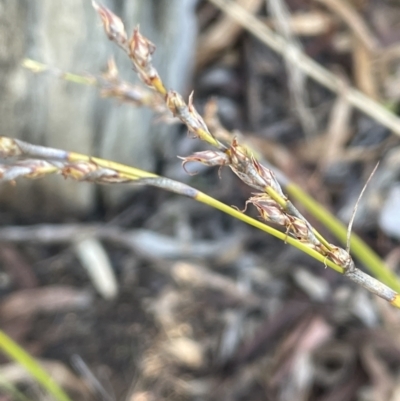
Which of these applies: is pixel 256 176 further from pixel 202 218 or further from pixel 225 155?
pixel 202 218

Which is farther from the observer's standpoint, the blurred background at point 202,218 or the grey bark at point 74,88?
the blurred background at point 202,218

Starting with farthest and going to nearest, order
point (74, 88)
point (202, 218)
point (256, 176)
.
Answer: point (202, 218) → point (74, 88) → point (256, 176)

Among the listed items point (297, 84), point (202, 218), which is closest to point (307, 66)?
point (297, 84)

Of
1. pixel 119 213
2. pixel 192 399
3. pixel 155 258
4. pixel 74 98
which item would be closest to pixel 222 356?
pixel 192 399

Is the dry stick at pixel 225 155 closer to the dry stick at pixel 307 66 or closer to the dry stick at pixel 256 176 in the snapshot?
the dry stick at pixel 256 176

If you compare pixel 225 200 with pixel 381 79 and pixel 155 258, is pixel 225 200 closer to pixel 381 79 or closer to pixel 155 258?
pixel 155 258

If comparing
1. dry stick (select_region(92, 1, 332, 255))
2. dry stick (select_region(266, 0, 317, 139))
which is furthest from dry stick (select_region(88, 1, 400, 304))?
dry stick (select_region(266, 0, 317, 139))

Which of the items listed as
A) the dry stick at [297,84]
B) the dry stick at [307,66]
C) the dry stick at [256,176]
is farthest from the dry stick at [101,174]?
the dry stick at [297,84]

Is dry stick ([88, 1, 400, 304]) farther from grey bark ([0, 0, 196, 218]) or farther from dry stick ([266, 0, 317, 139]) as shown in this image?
dry stick ([266, 0, 317, 139])
